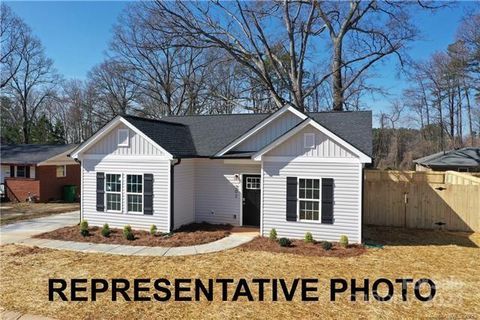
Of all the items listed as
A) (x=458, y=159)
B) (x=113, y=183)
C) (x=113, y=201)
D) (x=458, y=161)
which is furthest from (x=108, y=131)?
(x=458, y=159)

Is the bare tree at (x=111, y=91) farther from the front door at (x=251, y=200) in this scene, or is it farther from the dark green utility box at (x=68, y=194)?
the front door at (x=251, y=200)

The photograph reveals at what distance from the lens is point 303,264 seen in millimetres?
9039

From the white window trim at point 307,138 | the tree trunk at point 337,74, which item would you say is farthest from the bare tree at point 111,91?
the white window trim at point 307,138

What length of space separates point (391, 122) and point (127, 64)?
2977cm

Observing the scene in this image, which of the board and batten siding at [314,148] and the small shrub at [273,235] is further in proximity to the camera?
the small shrub at [273,235]

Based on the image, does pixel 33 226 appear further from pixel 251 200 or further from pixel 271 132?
pixel 271 132

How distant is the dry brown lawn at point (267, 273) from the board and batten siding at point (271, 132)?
4.54m

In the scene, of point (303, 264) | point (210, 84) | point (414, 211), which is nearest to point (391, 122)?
point (210, 84)

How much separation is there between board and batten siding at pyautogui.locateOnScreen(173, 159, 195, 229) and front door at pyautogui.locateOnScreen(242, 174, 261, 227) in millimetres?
2146

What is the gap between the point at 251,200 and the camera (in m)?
13.5

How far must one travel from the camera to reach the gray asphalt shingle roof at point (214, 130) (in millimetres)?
12859

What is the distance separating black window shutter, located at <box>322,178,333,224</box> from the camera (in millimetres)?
11055

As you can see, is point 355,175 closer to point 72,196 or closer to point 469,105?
point 72,196

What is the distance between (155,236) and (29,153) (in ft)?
54.6
